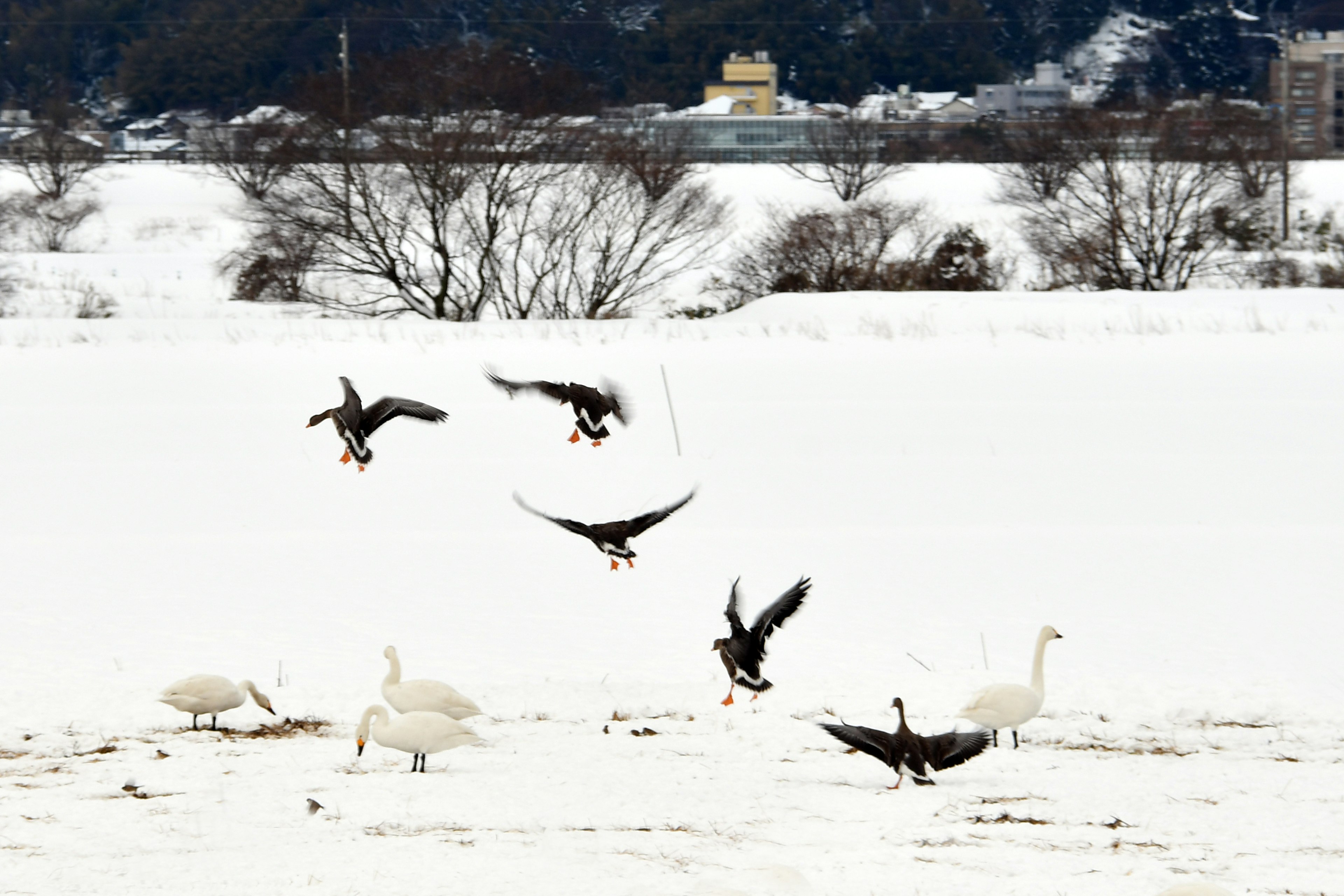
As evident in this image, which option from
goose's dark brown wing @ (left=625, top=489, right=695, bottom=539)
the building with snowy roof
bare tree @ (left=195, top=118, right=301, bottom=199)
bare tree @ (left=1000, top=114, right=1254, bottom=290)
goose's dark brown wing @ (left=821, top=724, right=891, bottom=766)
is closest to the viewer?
goose's dark brown wing @ (left=821, top=724, right=891, bottom=766)

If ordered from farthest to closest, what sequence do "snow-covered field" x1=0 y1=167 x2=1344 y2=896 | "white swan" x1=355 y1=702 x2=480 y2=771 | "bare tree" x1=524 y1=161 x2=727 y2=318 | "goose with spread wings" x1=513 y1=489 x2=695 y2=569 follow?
"bare tree" x1=524 y1=161 x2=727 y2=318
"goose with spread wings" x1=513 y1=489 x2=695 y2=569
"white swan" x1=355 y1=702 x2=480 y2=771
"snow-covered field" x1=0 y1=167 x2=1344 y2=896

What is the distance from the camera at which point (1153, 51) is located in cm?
14362

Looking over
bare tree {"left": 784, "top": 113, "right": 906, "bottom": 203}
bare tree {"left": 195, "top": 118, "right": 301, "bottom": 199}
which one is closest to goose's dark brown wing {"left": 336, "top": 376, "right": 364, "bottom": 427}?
bare tree {"left": 195, "top": 118, "right": 301, "bottom": 199}

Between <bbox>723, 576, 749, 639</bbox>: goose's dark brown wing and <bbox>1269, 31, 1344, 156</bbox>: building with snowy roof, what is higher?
<bbox>1269, 31, 1344, 156</bbox>: building with snowy roof

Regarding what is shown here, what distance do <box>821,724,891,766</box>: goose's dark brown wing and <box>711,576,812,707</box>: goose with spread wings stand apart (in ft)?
1.76

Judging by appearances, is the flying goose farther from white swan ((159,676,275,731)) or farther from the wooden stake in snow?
the wooden stake in snow

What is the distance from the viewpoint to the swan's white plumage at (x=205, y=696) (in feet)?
21.4

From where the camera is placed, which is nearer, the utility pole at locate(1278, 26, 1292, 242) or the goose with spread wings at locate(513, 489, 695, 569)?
the goose with spread wings at locate(513, 489, 695, 569)

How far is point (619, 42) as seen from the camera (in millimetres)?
127375

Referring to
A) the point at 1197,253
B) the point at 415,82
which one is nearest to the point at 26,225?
the point at 415,82

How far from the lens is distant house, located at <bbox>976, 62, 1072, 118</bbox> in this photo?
403 ft

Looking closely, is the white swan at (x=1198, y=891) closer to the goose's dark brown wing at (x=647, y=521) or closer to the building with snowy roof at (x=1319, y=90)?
the goose's dark brown wing at (x=647, y=521)

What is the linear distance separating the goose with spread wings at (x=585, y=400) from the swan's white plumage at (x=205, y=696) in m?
1.79

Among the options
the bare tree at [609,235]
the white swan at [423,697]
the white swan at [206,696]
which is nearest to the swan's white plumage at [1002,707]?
the white swan at [423,697]
